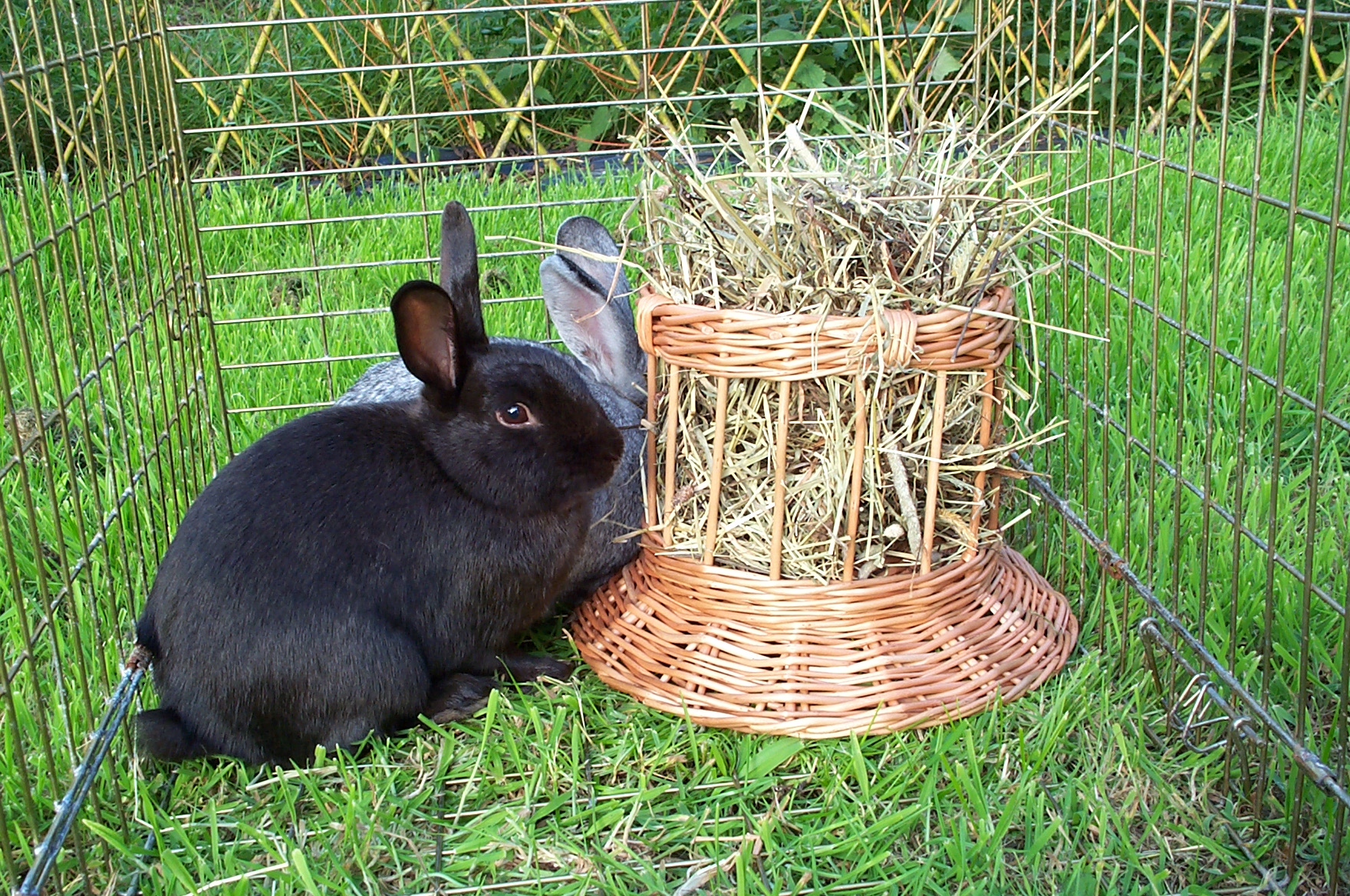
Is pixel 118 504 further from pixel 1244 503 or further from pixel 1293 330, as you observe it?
pixel 1293 330

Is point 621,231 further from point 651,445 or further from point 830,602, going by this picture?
point 830,602

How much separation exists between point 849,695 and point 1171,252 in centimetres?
200

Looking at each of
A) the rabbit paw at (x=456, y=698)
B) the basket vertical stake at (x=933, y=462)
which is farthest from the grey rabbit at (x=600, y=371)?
the basket vertical stake at (x=933, y=462)

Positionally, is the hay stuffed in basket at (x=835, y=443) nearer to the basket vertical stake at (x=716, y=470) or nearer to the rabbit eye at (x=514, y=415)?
the basket vertical stake at (x=716, y=470)

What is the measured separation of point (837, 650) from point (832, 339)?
0.55 meters

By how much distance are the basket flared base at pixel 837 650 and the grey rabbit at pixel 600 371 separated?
27 centimetres

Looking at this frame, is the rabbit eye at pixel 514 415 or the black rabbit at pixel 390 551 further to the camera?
the rabbit eye at pixel 514 415

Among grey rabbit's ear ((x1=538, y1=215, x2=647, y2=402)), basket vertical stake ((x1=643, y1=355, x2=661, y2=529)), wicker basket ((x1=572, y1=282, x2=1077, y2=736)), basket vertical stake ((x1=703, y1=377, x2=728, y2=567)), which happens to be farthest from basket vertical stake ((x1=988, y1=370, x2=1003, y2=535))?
grey rabbit's ear ((x1=538, y1=215, x2=647, y2=402))

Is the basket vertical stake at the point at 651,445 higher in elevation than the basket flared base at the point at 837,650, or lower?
higher

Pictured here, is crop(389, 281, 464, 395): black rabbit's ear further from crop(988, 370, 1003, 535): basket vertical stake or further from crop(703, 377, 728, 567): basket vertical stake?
crop(988, 370, 1003, 535): basket vertical stake

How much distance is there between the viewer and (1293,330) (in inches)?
119

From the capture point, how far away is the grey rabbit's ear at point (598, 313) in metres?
2.57

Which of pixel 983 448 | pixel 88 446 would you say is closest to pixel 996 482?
pixel 983 448

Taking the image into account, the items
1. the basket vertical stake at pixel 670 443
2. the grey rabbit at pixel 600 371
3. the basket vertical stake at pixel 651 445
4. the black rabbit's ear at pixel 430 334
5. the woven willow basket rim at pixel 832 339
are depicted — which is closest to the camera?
the woven willow basket rim at pixel 832 339
